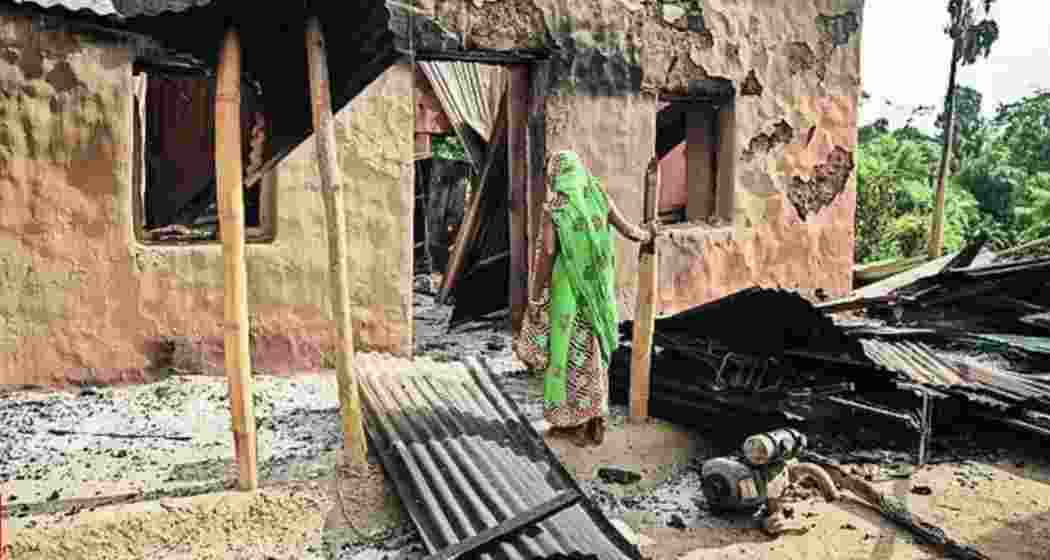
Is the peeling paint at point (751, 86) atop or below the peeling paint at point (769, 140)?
atop

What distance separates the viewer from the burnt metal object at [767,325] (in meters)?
5.53

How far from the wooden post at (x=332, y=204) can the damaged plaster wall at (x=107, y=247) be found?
261 centimetres

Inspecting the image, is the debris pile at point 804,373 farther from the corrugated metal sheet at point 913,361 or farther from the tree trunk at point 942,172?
the tree trunk at point 942,172

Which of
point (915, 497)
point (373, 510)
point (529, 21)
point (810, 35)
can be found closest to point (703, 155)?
point (810, 35)

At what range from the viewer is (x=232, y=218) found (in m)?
3.82

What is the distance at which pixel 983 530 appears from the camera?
459cm

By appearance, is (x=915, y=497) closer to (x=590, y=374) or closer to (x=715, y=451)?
(x=715, y=451)

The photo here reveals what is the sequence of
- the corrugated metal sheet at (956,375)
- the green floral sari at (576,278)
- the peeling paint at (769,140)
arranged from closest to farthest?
1. the green floral sari at (576,278)
2. the corrugated metal sheet at (956,375)
3. the peeling paint at (769,140)

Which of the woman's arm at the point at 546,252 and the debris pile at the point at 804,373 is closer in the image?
the woman's arm at the point at 546,252

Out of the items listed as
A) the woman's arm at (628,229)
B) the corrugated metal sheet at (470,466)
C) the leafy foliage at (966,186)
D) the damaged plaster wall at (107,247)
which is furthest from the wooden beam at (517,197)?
the leafy foliage at (966,186)

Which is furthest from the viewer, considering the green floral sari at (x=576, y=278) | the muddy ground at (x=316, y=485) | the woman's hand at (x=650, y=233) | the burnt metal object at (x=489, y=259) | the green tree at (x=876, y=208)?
the green tree at (x=876, y=208)

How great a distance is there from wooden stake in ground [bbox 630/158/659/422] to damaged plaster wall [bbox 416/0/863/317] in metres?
2.06

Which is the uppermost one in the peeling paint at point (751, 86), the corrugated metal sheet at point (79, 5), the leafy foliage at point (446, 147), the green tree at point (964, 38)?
the green tree at point (964, 38)

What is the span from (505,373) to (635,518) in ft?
8.21
